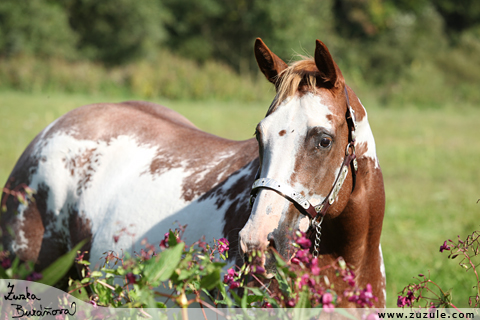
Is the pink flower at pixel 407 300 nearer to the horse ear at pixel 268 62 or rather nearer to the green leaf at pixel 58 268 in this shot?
the green leaf at pixel 58 268

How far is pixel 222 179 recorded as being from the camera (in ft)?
7.40

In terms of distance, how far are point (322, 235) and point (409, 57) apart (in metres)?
29.1

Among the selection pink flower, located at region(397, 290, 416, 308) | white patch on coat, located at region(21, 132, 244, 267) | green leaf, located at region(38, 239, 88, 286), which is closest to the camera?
green leaf, located at region(38, 239, 88, 286)

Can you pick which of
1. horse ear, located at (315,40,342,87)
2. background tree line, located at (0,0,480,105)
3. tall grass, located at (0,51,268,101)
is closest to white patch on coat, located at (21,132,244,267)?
horse ear, located at (315,40,342,87)

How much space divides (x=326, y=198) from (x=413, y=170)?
6.99 meters

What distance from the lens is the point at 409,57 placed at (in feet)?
91.7

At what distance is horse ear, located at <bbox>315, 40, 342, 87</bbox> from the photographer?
5.50 feet

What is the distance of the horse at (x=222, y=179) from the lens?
1.61 meters

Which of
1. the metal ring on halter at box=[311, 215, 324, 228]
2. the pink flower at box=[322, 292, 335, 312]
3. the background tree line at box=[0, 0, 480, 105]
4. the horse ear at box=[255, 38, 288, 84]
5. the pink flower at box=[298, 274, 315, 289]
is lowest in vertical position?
the pink flower at box=[322, 292, 335, 312]

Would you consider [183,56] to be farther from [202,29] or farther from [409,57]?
[409,57]

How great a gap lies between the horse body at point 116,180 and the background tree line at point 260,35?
15110 mm


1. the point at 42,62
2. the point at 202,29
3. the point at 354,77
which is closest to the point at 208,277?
the point at 42,62

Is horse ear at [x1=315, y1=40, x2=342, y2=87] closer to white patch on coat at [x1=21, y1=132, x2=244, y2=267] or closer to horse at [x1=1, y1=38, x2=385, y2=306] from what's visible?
horse at [x1=1, y1=38, x2=385, y2=306]

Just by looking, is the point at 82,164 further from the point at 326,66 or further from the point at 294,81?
the point at 326,66
